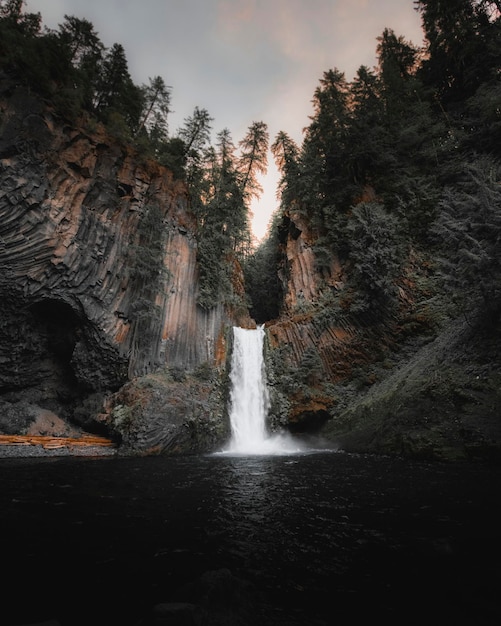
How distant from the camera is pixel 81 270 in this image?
15461 mm

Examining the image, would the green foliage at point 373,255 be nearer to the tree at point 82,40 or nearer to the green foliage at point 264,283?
the green foliage at point 264,283

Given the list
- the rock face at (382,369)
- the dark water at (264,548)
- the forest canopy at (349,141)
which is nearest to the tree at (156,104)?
the forest canopy at (349,141)

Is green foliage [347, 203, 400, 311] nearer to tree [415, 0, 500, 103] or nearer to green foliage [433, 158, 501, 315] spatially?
green foliage [433, 158, 501, 315]

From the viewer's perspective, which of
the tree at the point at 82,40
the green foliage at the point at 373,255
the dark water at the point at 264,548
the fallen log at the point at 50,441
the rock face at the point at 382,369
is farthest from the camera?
the tree at the point at 82,40

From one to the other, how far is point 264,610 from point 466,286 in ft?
41.2

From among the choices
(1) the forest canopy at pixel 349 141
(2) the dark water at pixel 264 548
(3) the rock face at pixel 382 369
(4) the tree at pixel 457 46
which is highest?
(4) the tree at pixel 457 46

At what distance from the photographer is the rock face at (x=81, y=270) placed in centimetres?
1373

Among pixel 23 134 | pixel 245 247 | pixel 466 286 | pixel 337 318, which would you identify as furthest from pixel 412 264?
pixel 23 134

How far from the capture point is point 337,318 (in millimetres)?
20078

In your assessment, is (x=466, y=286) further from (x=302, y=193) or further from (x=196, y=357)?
(x=302, y=193)

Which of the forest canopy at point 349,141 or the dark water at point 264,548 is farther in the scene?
the forest canopy at point 349,141

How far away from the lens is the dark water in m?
2.34

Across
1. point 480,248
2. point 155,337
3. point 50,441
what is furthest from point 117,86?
point 480,248

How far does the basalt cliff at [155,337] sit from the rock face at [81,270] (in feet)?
0.22
